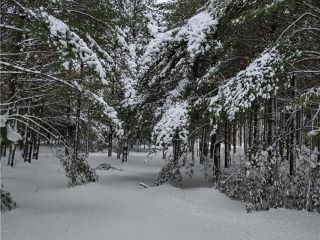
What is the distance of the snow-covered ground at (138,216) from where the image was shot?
739 cm

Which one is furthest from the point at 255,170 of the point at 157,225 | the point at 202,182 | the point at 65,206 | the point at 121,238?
the point at 202,182

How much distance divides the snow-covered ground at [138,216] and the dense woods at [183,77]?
60 centimetres

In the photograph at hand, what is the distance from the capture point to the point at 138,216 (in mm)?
8711

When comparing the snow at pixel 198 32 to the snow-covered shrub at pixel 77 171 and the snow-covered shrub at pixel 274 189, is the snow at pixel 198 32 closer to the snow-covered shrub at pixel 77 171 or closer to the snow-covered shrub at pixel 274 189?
the snow-covered shrub at pixel 274 189

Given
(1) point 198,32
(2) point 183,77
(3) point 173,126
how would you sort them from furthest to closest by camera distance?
1. (2) point 183,77
2. (1) point 198,32
3. (3) point 173,126

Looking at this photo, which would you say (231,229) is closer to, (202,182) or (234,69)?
(202,182)

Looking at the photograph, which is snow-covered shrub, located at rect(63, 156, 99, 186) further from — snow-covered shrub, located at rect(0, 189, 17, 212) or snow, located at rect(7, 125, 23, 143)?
snow, located at rect(7, 125, 23, 143)

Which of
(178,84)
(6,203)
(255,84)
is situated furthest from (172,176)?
(6,203)

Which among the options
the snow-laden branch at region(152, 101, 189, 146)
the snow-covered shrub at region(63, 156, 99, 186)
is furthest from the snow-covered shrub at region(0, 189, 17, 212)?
the snow-laden branch at region(152, 101, 189, 146)

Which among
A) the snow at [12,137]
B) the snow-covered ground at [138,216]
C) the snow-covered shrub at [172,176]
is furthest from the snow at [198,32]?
the snow at [12,137]

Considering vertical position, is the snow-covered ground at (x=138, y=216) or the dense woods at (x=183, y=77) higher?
the dense woods at (x=183, y=77)

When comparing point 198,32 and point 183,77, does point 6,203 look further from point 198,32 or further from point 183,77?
point 183,77

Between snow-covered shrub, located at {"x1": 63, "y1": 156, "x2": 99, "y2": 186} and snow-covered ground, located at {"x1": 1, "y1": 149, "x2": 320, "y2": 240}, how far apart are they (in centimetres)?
32

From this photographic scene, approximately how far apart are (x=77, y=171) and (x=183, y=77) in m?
5.49
